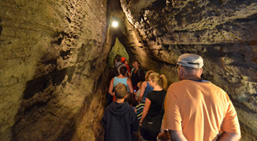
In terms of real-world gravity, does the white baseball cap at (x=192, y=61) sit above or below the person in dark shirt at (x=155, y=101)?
above

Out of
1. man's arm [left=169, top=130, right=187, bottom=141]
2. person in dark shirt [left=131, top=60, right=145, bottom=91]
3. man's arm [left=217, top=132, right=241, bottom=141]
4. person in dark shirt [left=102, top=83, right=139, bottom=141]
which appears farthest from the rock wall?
person in dark shirt [left=131, top=60, right=145, bottom=91]

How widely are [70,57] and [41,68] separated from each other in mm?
643

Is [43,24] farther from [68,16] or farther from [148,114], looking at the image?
[148,114]

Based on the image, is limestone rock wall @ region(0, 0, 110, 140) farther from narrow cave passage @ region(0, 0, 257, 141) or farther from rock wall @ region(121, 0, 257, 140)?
rock wall @ region(121, 0, 257, 140)

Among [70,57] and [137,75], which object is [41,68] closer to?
[70,57]

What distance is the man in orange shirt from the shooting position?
111cm

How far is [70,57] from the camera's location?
2090 mm

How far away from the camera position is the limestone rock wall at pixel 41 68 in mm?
1100

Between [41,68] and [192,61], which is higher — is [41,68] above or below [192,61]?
below

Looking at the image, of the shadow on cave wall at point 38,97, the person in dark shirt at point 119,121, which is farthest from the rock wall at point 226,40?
the shadow on cave wall at point 38,97

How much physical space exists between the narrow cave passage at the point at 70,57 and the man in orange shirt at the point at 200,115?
0.94 metres

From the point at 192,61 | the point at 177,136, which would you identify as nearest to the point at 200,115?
the point at 177,136

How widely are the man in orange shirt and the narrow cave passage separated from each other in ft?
3.09

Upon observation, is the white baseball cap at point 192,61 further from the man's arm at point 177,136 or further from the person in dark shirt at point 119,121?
the person in dark shirt at point 119,121
